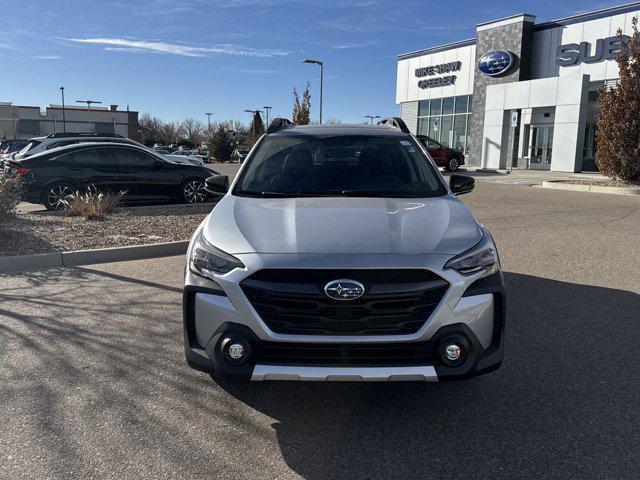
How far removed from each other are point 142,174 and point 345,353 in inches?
405

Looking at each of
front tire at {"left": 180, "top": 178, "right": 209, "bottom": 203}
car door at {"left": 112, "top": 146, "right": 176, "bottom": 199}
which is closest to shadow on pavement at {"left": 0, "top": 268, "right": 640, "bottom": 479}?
car door at {"left": 112, "top": 146, "right": 176, "bottom": 199}

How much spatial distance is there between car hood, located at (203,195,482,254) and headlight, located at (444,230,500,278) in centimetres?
5

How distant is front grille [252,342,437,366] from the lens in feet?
9.64

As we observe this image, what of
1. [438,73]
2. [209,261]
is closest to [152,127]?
[438,73]

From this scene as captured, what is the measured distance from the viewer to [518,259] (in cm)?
747

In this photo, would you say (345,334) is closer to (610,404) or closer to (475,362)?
(475,362)

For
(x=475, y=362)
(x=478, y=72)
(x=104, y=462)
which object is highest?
(x=478, y=72)

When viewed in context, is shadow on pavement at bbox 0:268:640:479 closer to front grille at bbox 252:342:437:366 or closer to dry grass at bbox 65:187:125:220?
front grille at bbox 252:342:437:366

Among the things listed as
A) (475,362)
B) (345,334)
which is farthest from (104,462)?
(475,362)

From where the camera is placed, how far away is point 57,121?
3342 inches

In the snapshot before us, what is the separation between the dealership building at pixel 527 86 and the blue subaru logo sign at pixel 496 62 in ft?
0.18

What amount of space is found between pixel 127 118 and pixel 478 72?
72803mm

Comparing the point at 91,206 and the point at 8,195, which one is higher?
the point at 8,195

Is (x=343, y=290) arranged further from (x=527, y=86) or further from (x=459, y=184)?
(x=527, y=86)
